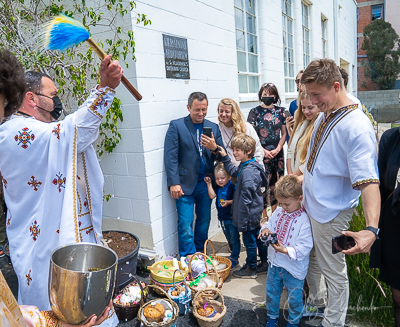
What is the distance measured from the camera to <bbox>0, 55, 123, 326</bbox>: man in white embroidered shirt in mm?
1840

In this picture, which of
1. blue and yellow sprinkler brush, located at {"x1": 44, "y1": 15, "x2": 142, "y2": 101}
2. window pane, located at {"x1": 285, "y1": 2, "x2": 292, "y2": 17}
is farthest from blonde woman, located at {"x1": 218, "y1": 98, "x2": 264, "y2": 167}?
window pane, located at {"x1": 285, "y1": 2, "x2": 292, "y2": 17}

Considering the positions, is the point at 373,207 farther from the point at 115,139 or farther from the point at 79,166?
the point at 115,139

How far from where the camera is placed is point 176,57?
13.3 feet

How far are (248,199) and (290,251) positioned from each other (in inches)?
37.2

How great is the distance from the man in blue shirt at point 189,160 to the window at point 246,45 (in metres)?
2.32

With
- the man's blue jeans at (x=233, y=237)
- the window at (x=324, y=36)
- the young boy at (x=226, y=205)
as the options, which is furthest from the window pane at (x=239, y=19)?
the window at (x=324, y=36)

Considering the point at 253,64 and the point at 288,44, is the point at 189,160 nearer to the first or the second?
the point at 253,64

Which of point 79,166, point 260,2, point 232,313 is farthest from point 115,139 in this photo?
point 260,2

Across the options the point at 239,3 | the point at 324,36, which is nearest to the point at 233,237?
the point at 239,3

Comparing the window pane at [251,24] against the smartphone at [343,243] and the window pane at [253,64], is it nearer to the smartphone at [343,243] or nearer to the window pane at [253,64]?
the window pane at [253,64]

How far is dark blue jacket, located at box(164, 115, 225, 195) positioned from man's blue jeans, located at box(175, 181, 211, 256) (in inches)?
5.9

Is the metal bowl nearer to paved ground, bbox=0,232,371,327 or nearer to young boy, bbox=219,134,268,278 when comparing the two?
paved ground, bbox=0,232,371,327

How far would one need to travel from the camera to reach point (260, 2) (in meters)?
6.47

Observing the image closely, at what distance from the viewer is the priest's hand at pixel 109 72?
1758 mm
